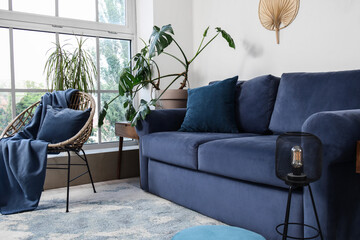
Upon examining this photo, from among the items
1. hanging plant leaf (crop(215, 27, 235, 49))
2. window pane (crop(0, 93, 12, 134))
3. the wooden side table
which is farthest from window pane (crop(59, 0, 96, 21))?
hanging plant leaf (crop(215, 27, 235, 49))

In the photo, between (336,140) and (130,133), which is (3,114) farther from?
(336,140)

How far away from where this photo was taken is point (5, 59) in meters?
3.19

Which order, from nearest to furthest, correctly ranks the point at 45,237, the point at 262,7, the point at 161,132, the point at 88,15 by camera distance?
the point at 45,237 → the point at 161,132 → the point at 262,7 → the point at 88,15

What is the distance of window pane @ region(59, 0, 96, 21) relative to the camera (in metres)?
3.49

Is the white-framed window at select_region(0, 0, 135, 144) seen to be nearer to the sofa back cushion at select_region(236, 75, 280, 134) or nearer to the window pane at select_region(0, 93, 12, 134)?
the window pane at select_region(0, 93, 12, 134)

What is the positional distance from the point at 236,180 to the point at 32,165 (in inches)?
57.3

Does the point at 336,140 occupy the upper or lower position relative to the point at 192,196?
upper

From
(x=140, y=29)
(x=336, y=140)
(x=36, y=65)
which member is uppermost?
(x=140, y=29)

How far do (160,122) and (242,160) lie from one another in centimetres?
114

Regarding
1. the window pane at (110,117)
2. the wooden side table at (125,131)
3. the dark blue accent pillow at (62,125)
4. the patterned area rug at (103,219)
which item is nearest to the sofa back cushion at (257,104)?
the patterned area rug at (103,219)

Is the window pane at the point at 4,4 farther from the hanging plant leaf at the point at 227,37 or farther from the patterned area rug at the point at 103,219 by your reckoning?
the hanging plant leaf at the point at 227,37

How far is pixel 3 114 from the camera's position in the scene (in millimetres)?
3150

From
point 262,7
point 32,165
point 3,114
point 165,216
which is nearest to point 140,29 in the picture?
point 262,7

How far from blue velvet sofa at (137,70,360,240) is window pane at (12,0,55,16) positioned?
1667mm
